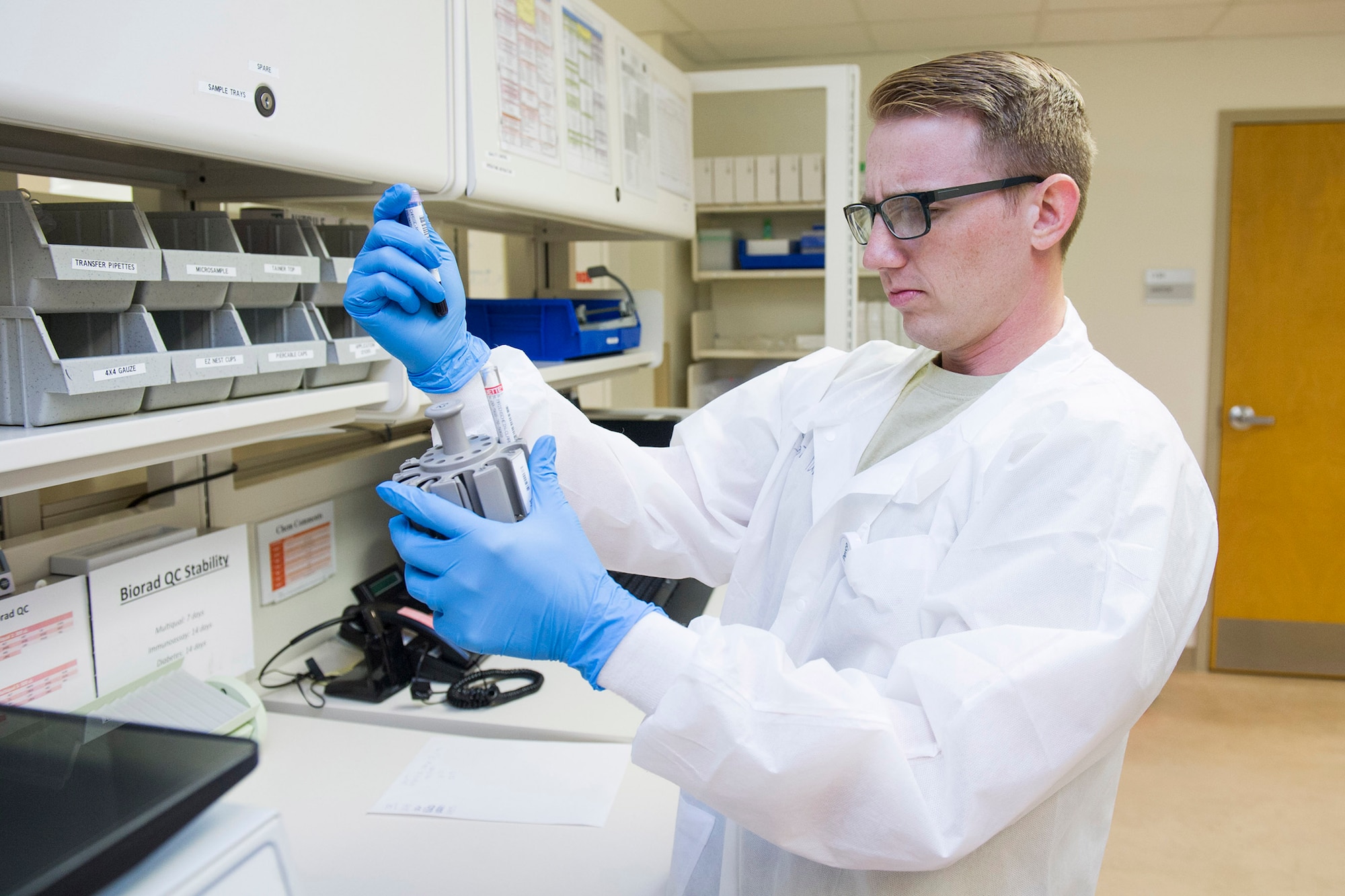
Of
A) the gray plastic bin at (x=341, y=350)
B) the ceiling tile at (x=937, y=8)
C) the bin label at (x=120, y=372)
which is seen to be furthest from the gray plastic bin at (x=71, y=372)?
the ceiling tile at (x=937, y=8)

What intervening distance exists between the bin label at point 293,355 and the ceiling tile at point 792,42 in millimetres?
2864

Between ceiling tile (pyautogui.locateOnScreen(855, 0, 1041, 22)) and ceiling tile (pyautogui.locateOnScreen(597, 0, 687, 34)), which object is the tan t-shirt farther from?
ceiling tile (pyautogui.locateOnScreen(855, 0, 1041, 22))

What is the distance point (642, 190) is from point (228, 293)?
1150 mm

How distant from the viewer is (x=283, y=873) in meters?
0.72

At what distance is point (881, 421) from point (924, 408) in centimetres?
5

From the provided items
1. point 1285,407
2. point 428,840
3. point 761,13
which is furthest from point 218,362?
point 1285,407

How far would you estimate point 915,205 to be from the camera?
0.99 meters

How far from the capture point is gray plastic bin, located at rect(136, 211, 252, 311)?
36.7 inches

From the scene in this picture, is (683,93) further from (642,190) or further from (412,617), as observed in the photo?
(412,617)

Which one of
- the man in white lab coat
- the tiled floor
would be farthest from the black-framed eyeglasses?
the tiled floor

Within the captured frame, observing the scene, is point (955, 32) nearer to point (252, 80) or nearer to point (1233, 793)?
point (1233, 793)

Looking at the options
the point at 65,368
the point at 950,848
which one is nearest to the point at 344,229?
the point at 65,368

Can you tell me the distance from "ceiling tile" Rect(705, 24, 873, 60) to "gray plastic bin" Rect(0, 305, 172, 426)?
3038mm

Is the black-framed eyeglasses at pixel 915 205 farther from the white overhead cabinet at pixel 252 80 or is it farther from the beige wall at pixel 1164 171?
the beige wall at pixel 1164 171
